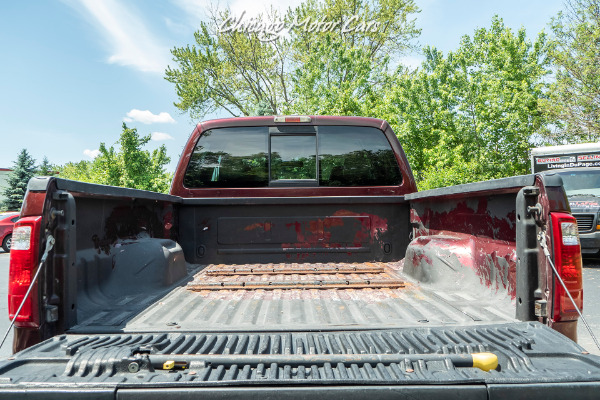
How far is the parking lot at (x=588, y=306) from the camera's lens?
4668 millimetres

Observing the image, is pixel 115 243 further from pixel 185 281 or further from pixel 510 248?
pixel 510 248

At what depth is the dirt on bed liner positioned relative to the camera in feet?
9.73

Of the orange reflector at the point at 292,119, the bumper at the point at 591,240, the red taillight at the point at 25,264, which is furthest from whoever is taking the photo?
the bumper at the point at 591,240

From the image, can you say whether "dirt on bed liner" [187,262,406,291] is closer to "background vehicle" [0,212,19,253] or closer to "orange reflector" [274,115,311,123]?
"orange reflector" [274,115,311,123]

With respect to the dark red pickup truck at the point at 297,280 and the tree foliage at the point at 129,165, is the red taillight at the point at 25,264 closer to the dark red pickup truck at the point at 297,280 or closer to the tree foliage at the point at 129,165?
the dark red pickup truck at the point at 297,280

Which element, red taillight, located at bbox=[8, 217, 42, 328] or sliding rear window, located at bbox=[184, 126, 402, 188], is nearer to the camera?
red taillight, located at bbox=[8, 217, 42, 328]

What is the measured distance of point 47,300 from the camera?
2.01 m

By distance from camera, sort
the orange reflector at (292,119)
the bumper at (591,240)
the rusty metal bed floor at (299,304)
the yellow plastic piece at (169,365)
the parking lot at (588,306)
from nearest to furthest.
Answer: the yellow plastic piece at (169,365)
the rusty metal bed floor at (299,304)
the orange reflector at (292,119)
the parking lot at (588,306)
the bumper at (591,240)

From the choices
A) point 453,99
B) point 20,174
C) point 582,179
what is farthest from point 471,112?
point 20,174

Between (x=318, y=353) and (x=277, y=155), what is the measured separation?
2.59 meters

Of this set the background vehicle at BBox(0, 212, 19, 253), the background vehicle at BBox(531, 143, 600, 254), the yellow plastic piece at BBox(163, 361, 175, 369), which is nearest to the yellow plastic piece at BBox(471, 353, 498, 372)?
the yellow plastic piece at BBox(163, 361, 175, 369)

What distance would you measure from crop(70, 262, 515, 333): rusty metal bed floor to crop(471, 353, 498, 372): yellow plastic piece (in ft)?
1.68

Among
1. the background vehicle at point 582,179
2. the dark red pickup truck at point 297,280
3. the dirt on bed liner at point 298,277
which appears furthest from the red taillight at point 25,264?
the background vehicle at point 582,179

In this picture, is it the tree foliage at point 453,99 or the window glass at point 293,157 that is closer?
the window glass at point 293,157
